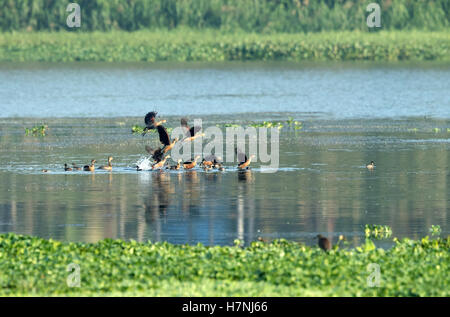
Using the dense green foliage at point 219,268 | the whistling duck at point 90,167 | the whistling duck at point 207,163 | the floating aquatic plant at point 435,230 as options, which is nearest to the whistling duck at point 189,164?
the whistling duck at point 207,163

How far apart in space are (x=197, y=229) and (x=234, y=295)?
19.3 feet

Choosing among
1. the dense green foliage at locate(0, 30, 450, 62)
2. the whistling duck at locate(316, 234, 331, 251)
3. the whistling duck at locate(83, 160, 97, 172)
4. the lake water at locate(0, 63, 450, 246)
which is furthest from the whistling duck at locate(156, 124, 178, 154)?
the dense green foliage at locate(0, 30, 450, 62)

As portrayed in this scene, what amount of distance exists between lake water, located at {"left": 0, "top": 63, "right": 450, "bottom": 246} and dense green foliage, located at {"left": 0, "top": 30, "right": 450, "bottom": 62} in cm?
4953

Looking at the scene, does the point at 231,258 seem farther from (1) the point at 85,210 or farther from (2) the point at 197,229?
(1) the point at 85,210

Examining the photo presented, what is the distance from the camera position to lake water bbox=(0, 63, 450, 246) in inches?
893

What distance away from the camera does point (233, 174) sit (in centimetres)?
3069

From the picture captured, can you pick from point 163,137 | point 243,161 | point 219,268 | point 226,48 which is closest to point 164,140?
point 163,137

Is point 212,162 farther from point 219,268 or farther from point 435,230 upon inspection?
point 219,268

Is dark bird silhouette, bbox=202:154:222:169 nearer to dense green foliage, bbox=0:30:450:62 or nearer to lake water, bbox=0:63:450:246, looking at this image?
lake water, bbox=0:63:450:246

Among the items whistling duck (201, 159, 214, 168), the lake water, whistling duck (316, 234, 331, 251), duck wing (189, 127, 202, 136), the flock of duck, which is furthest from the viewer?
whistling duck (201, 159, 214, 168)

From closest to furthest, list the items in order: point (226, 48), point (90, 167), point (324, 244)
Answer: point (324, 244) < point (90, 167) < point (226, 48)

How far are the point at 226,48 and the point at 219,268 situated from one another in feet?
346

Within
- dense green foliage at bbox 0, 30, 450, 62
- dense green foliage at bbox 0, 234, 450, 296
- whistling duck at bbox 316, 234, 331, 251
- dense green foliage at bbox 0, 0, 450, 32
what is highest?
dense green foliage at bbox 0, 0, 450, 32

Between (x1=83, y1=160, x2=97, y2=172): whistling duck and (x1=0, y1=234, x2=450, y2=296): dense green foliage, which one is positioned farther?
(x1=83, y1=160, x2=97, y2=172): whistling duck
